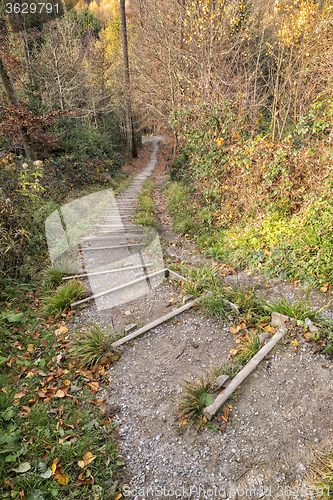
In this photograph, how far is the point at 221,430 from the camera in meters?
2.58

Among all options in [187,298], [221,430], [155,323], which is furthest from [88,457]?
[187,298]

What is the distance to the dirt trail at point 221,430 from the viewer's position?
87.7 inches

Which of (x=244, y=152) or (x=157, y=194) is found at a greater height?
(x=244, y=152)

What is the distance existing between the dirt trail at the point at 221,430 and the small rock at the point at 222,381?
17 centimetres

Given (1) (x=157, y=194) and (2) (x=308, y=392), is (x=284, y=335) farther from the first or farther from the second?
(1) (x=157, y=194)

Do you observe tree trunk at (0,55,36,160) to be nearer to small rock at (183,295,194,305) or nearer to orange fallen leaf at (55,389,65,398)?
small rock at (183,295,194,305)

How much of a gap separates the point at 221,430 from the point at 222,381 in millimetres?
483

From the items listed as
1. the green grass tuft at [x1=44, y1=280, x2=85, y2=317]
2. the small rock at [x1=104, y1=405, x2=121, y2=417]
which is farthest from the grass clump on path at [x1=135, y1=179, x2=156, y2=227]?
the small rock at [x1=104, y1=405, x2=121, y2=417]

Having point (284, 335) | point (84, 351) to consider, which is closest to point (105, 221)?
point (84, 351)

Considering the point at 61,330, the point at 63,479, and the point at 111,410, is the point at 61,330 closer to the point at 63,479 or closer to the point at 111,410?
the point at 111,410

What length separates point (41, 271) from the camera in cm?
538

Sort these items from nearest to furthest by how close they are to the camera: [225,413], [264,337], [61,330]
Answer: [225,413] < [264,337] < [61,330]

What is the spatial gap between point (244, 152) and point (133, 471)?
5.73 m

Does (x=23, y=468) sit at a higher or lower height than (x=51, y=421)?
higher
